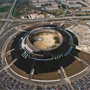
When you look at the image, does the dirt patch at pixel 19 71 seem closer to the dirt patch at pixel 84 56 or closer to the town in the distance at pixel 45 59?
the town in the distance at pixel 45 59

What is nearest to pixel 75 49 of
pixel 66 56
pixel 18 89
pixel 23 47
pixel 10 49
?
pixel 66 56

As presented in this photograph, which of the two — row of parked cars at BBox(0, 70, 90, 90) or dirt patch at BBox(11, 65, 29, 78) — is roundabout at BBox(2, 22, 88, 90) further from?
row of parked cars at BBox(0, 70, 90, 90)

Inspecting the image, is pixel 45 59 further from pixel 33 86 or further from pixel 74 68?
pixel 74 68

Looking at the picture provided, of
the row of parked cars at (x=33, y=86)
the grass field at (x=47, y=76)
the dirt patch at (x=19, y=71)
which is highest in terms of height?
the dirt patch at (x=19, y=71)

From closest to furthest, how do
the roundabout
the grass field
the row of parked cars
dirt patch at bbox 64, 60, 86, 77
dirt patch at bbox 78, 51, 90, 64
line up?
the row of parked cars, the roundabout, the grass field, dirt patch at bbox 64, 60, 86, 77, dirt patch at bbox 78, 51, 90, 64

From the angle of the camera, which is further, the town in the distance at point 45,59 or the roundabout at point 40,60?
the roundabout at point 40,60

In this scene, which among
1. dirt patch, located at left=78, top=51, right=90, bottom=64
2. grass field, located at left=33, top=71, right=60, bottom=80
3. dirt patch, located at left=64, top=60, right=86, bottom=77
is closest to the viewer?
grass field, located at left=33, top=71, right=60, bottom=80

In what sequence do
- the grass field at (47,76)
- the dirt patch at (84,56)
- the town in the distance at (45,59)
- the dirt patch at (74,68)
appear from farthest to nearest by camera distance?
the dirt patch at (84,56) → the dirt patch at (74,68) → the grass field at (47,76) → the town in the distance at (45,59)

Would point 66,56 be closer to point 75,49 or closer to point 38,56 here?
point 75,49

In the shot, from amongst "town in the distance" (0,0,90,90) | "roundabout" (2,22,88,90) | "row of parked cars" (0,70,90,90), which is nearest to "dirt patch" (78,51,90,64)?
"town in the distance" (0,0,90,90)

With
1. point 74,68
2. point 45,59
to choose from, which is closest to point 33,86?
point 45,59

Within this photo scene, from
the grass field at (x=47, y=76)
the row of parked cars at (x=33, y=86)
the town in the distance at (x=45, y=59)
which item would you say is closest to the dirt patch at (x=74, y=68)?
the town in the distance at (x=45, y=59)
